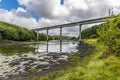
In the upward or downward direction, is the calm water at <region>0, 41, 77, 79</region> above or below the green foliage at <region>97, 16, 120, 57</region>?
below

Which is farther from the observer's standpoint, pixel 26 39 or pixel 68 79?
pixel 26 39

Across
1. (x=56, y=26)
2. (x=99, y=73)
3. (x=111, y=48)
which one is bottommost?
(x=99, y=73)

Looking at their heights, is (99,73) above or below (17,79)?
above

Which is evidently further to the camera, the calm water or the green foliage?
the calm water

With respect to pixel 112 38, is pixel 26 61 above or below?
below

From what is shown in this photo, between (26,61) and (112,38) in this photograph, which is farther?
(26,61)

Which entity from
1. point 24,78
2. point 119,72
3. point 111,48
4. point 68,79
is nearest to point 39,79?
point 24,78

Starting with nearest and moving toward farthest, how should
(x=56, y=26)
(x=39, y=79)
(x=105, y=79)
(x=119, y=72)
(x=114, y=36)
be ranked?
(x=105, y=79), (x=119, y=72), (x=39, y=79), (x=114, y=36), (x=56, y=26)

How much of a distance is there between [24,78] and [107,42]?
12639mm

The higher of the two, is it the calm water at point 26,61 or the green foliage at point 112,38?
the green foliage at point 112,38

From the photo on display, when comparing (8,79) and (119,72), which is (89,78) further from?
(8,79)

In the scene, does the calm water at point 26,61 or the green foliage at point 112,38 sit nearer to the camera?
the green foliage at point 112,38

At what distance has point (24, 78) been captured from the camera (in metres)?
22.8

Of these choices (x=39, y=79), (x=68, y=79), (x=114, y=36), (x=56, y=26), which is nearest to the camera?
(x=68, y=79)
